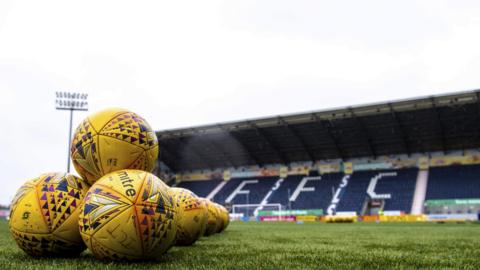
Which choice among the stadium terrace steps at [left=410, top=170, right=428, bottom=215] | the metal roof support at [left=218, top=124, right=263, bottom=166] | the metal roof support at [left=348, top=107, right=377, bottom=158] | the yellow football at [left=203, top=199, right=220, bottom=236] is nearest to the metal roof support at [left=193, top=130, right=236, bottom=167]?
the metal roof support at [left=218, top=124, right=263, bottom=166]

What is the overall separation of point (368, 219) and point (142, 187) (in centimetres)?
3791

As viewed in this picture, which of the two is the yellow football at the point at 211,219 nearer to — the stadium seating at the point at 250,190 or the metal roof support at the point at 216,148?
the metal roof support at the point at 216,148

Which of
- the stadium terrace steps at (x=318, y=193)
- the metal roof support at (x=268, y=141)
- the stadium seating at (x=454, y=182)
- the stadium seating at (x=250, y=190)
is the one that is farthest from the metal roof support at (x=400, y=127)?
the stadium seating at (x=250, y=190)

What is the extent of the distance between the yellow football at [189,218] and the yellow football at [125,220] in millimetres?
2344

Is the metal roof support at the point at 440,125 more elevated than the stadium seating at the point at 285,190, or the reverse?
the metal roof support at the point at 440,125

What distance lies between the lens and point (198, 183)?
56531 millimetres

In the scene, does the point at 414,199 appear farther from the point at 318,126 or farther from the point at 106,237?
the point at 106,237

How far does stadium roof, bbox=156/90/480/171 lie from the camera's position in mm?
37844

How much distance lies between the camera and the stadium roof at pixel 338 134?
3784cm

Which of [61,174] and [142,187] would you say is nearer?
[142,187]

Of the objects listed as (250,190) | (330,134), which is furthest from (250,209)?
(330,134)

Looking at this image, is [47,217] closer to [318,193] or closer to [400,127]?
[400,127]

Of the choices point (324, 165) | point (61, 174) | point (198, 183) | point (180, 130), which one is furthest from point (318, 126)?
point (61, 174)

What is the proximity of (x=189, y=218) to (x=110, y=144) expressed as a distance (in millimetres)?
2697
